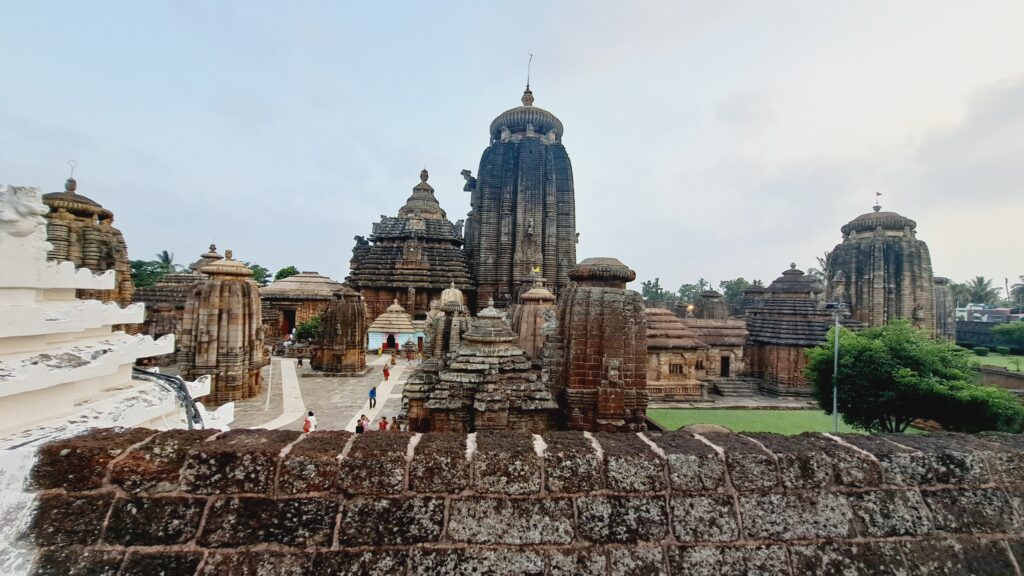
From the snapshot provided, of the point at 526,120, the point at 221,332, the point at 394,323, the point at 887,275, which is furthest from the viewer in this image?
the point at 526,120

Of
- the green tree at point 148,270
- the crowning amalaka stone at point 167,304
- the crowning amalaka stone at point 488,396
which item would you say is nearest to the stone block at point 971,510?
the crowning amalaka stone at point 488,396

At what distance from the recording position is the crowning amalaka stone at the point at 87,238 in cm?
2139

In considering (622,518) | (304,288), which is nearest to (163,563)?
(622,518)

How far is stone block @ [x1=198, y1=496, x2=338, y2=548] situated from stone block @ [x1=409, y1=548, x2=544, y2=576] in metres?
0.45

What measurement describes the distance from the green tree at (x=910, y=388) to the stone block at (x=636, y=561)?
1383 cm

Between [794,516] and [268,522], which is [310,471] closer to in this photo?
[268,522]

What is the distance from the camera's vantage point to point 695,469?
2170mm

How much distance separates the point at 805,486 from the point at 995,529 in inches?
41.2

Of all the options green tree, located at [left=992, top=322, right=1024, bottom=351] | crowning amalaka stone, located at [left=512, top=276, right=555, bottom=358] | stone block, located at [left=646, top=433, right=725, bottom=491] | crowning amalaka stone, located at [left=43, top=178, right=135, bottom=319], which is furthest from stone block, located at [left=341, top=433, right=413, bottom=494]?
green tree, located at [left=992, top=322, right=1024, bottom=351]

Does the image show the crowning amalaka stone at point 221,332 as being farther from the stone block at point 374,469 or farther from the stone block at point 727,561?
the stone block at point 727,561

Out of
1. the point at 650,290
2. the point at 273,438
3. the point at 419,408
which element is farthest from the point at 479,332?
the point at 650,290

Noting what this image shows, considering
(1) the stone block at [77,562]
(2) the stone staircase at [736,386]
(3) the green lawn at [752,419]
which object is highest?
(1) the stone block at [77,562]

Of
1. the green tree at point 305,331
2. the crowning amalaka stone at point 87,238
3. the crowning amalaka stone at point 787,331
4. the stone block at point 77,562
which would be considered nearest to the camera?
the stone block at point 77,562

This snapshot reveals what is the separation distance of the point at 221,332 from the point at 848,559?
19.8 metres
